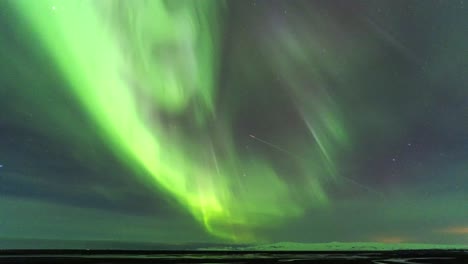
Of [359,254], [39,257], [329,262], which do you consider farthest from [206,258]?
[39,257]

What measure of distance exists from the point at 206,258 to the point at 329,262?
6.27 ft

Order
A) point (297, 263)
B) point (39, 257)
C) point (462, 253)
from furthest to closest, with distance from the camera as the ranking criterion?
point (39, 257)
point (462, 253)
point (297, 263)

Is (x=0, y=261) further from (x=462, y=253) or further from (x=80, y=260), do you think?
(x=462, y=253)

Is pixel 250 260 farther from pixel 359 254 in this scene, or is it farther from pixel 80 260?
pixel 80 260

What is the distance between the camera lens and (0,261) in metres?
6.74

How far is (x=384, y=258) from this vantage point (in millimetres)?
7297

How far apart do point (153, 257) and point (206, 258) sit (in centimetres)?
121

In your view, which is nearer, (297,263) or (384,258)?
(297,263)

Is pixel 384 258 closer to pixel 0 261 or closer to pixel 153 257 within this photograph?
pixel 153 257

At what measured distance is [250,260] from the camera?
655 cm

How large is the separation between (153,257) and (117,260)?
2.46ft

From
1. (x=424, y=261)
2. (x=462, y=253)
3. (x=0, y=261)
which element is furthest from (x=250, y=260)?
(x=0, y=261)

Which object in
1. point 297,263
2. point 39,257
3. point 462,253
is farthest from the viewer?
point 39,257

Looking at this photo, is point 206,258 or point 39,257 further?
point 39,257
